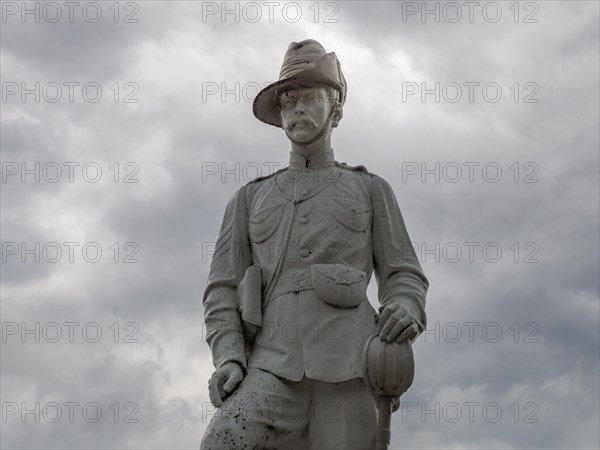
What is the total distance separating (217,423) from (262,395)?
48 cm

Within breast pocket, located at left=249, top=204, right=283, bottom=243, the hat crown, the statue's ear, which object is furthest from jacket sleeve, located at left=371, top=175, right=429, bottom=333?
the hat crown

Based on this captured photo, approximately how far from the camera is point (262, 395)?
33.4 feet

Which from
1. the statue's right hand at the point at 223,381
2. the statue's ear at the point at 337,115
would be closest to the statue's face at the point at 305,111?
the statue's ear at the point at 337,115

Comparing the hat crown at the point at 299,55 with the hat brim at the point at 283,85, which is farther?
the hat crown at the point at 299,55

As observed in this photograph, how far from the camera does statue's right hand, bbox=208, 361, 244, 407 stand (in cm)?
1021

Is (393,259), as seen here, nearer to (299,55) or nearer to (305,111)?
(305,111)

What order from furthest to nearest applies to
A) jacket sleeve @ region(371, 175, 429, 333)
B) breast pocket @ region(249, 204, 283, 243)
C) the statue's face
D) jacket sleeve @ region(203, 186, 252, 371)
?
the statue's face
breast pocket @ region(249, 204, 283, 243)
jacket sleeve @ region(371, 175, 429, 333)
jacket sleeve @ region(203, 186, 252, 371)

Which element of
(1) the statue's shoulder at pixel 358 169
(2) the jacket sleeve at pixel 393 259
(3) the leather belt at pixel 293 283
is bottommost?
(3) the leather belt at pixel 293 283

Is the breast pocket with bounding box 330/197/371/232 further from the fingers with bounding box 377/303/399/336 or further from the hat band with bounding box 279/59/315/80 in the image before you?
the hat band with bounding box 279/59/315/80

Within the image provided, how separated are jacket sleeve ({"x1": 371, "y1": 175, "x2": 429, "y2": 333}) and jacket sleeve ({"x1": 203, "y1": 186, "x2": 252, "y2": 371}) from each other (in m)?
1.27

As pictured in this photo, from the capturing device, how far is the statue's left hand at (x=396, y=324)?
10.1 meters

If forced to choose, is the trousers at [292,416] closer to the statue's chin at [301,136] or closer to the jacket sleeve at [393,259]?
the jacket sleeve at [393,259]

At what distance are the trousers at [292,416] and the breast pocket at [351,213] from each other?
1582 millimetres

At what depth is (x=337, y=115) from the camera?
462 inches
